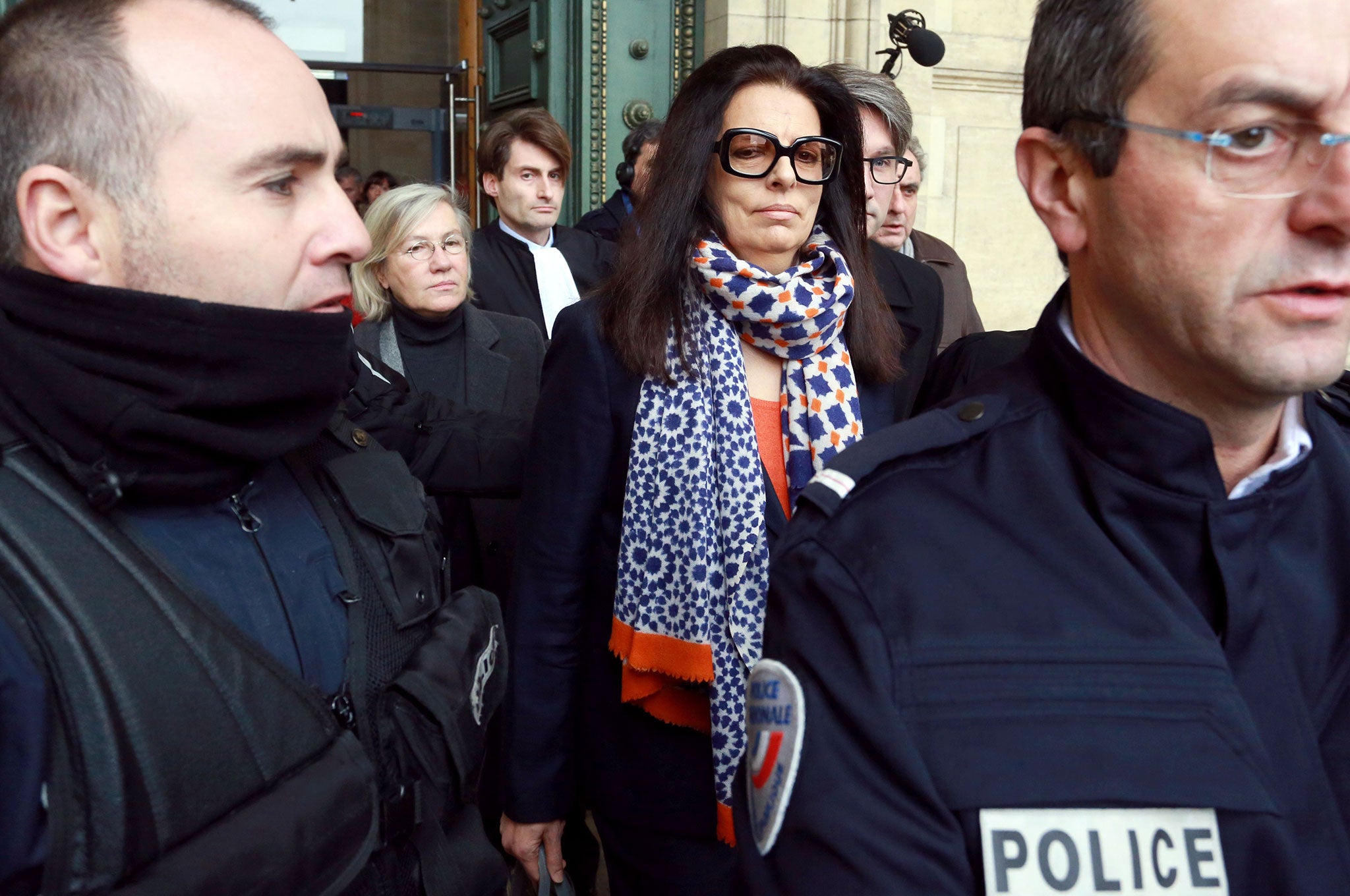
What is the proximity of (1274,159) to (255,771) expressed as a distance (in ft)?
3.71

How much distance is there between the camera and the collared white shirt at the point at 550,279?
4.55 meters

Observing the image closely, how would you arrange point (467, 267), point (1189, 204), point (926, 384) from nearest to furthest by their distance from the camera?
point (1189, 204)
point (926, 384)
point (467, 267)

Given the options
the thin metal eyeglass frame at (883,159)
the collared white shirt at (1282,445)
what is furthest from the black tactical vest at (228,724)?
the thin metal eyeglass frame at (883,159)

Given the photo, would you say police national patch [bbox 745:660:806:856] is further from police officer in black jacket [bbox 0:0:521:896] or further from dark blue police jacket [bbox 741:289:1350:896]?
police officer in black jacket [bbox 0:0:521:896]

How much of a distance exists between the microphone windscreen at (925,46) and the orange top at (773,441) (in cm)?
269

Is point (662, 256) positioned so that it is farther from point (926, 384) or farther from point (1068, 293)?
point (1068, 293)

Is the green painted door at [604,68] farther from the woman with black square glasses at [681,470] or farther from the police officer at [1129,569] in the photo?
the police officer at [1129,569]

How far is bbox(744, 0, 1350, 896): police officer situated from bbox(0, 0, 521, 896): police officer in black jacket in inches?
18.8

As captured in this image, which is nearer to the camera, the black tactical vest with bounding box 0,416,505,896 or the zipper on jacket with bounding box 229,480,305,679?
the black tactical vest with bounding box 0,416,505,896

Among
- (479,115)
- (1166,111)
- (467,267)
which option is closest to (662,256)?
(1166,111)

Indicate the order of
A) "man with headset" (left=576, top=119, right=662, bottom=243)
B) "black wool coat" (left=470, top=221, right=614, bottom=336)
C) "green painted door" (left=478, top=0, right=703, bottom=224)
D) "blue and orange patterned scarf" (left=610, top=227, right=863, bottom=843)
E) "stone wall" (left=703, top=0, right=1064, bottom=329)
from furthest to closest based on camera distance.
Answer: "green painted door" (left=478, top=0, right=703, bottom=224) < "stone wall" (left=703, top=0, right=1064, bottom=329) < "man with headset" (left=576, top=119, right=662, bottom=243) < "black wool coat" (left=470, top=221, right=614, bottom=336) < "blue and orange patterned scarf" (left=610, top=227, right=863, bottom=843)

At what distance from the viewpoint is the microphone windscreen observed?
15.0 ft

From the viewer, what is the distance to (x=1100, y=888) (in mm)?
Result: 998

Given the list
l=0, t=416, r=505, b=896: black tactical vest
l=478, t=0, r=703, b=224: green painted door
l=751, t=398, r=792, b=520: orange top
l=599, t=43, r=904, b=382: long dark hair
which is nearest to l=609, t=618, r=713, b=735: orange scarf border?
l=751, t=398, r=792, b=520: orange top
